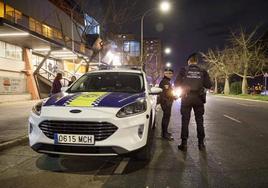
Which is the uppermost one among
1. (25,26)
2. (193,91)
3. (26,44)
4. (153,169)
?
(25,26)

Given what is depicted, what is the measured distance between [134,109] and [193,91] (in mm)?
1948

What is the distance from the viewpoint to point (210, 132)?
8.20m

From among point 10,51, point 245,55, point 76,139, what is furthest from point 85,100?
point 245,55

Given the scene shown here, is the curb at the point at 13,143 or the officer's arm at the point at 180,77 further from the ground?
the officer's arm at the point at 180,77

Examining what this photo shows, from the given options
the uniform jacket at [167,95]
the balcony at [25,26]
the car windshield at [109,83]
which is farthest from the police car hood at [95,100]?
the balcony at [25,26]

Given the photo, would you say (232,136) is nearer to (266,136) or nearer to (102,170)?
(266,136)

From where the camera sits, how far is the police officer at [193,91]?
5938mm

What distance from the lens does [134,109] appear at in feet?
14.7

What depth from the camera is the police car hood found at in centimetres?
440

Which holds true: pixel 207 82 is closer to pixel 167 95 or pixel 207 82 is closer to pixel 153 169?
pixel 167 95

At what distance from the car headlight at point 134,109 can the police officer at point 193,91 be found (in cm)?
150

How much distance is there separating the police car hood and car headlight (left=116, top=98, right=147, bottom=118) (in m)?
0.08

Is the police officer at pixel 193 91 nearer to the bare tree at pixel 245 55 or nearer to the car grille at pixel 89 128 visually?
the car grille at pixel 89 128

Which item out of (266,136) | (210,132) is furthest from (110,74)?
(266,136)
